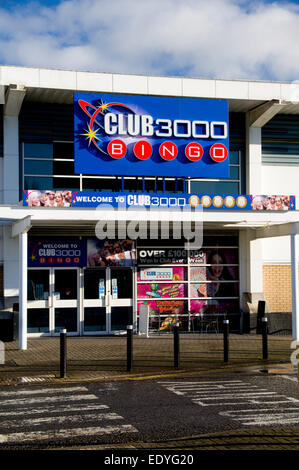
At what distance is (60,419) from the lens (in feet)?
28.4

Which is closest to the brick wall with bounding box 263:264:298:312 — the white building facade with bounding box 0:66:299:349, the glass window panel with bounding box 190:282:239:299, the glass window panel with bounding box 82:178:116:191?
the white building facade with bounding box 0:66:299:349

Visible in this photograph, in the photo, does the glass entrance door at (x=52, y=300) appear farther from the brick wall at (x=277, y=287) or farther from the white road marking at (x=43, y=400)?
the white road marking at (x=43, y=400)

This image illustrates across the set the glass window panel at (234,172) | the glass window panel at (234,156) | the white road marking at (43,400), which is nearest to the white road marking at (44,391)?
the white road marking at (43,400)

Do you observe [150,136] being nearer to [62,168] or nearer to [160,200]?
[160,200]

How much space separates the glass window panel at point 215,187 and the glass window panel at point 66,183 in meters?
3.88

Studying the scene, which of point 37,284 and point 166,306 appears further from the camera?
point 166,306

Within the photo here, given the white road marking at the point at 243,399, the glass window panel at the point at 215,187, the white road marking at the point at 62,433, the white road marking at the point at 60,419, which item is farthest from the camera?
the glass window panel at the point at 215,187

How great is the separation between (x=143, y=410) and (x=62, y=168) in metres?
11.7

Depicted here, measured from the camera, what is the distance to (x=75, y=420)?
858 centimetres

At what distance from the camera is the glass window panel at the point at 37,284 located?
19375 mm

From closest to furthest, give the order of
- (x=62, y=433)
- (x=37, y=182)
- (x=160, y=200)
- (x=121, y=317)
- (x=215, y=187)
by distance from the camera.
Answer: (x=62, y=433) → (x=160, y=200) → (x=37, y=182) → (x=121, y=317) → (x=215, y=187)

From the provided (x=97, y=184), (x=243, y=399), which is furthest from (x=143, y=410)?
(x=97, y=184)

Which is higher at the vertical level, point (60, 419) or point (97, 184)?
point (97, 184)

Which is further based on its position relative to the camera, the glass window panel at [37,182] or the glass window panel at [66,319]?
the glass window panel at [66,319]
